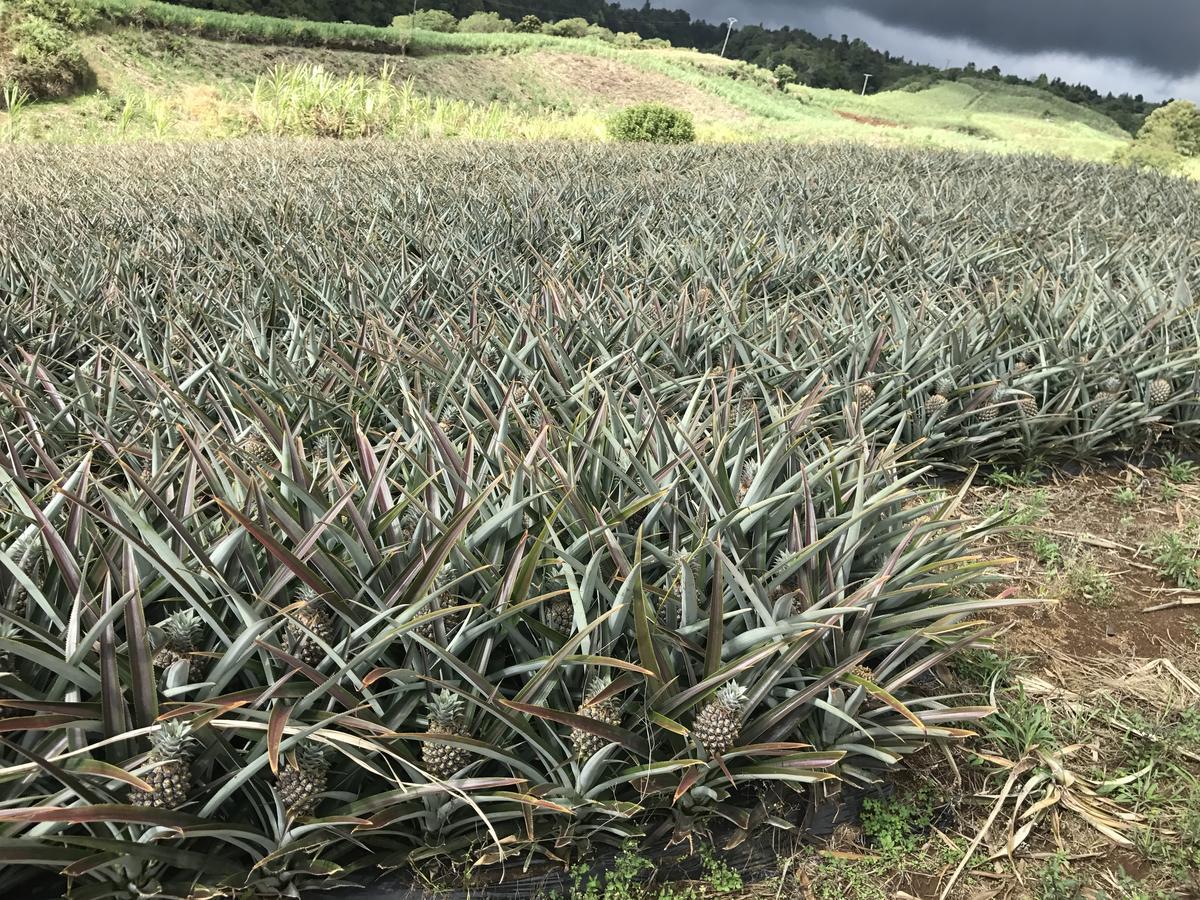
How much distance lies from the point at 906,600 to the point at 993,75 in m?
50.8

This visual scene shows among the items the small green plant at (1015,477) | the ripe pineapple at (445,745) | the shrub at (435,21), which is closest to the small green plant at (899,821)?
the ripe pineapple at (445,745)

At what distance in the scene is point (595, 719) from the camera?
103 centimetres

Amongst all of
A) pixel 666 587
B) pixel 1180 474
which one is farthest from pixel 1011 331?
pixel 666 587

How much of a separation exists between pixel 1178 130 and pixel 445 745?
825 inches

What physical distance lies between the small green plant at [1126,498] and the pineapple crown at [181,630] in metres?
2.53

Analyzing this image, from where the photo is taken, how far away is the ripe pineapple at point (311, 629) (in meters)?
1.03

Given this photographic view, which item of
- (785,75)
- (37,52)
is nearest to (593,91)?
(785,75)

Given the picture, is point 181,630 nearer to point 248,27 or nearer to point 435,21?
point 248,27

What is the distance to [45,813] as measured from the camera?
0.76m

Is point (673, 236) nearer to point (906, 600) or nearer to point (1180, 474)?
point (1180, 474)

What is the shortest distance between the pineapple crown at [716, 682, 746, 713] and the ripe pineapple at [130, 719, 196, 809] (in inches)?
28.2

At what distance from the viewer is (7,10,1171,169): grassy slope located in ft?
58.5

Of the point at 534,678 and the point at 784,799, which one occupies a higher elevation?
the point at 534,678

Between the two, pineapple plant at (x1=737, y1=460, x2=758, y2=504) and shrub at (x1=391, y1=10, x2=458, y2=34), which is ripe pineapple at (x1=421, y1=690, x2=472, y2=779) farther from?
shrub at (x1=391, y1=10, x2=458, y2=34)
